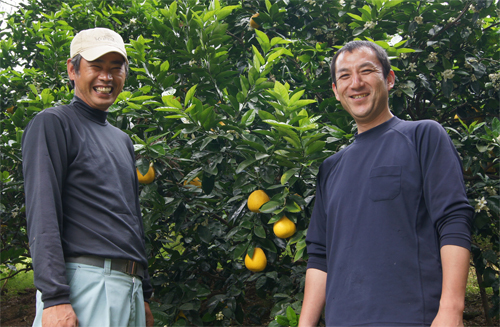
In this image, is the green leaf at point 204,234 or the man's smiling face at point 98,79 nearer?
the man's smiling face at point 98,79

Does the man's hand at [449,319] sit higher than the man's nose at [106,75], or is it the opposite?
the man's nose at [106,75]

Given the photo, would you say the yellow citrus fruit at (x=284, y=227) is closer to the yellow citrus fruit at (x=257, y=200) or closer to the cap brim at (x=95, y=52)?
the yellow citrus fruit at (x=257, y=200)

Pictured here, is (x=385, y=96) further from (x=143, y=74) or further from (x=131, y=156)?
(x=143, y=74)

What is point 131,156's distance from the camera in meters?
1.91

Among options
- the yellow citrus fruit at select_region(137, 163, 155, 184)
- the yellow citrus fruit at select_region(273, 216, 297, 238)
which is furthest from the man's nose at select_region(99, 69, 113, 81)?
the yellow citrus fruit at select_region(273, 216, 297, 238)

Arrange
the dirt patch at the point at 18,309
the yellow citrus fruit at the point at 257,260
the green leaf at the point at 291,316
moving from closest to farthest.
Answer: the green leaf at the point at 291,316, the yellow citrus fruit at the point at 257,260, the dirt patch at the point at 18,309

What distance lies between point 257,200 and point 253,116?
453 mm

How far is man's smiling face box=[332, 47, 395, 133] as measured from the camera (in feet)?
5.09

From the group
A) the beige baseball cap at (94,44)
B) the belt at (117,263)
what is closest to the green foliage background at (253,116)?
the beige baseball cap at (94,44)

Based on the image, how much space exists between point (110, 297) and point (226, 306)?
147 cm

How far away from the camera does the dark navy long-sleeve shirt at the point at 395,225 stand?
125 cm

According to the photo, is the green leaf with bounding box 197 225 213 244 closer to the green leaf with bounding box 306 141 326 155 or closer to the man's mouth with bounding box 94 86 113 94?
the green leaf with bounding box 306 141 326 155

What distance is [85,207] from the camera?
1.50 metres

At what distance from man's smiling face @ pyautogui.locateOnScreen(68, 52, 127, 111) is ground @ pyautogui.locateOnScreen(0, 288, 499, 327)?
11.0 ft
